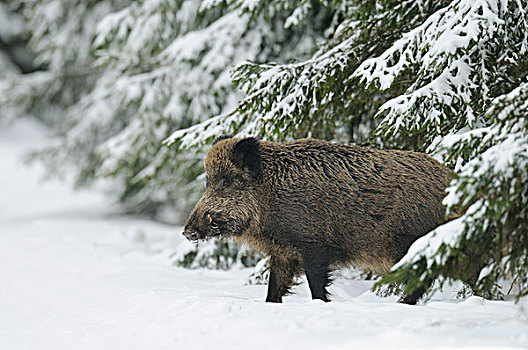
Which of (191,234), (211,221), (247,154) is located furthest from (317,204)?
(191,234)

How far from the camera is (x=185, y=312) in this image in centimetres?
396

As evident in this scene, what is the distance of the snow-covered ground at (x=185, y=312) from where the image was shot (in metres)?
3.19

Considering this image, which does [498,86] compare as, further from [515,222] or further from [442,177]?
[515,222]

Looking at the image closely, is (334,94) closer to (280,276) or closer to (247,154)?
(247,154)

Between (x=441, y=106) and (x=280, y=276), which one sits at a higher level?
(x=441, y=106)

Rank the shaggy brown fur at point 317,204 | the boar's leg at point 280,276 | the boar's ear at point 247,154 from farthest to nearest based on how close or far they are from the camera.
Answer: the boar's leg at point 280,276, the boar's ear at point 247,154, the shaggy brown fur at point 317,204

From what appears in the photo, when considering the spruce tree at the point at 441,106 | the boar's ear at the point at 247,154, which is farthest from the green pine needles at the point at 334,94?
the boar's ear at the point at 247,154

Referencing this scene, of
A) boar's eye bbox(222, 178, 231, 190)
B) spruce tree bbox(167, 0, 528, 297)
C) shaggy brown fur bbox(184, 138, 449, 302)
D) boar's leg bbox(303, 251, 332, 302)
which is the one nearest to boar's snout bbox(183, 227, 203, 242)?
shaggy brown fur bbox(184, 138, 449, 302)

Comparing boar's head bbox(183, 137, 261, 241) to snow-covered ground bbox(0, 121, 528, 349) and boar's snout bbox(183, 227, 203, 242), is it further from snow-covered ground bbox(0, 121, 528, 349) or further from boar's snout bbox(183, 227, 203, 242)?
snow-covered ground bbox(0, 121, 528, 349)

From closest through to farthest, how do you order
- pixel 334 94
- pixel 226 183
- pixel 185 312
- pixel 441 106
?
pixel 185 312, pixel 441 106, pixel 226 183, pixel 334 94

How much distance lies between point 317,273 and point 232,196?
888 millimetres

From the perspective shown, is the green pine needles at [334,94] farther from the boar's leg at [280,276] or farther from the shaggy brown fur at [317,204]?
the boar's leg at [280,276]

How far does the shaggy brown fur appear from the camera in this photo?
4379 mm

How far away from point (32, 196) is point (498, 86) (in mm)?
15856
